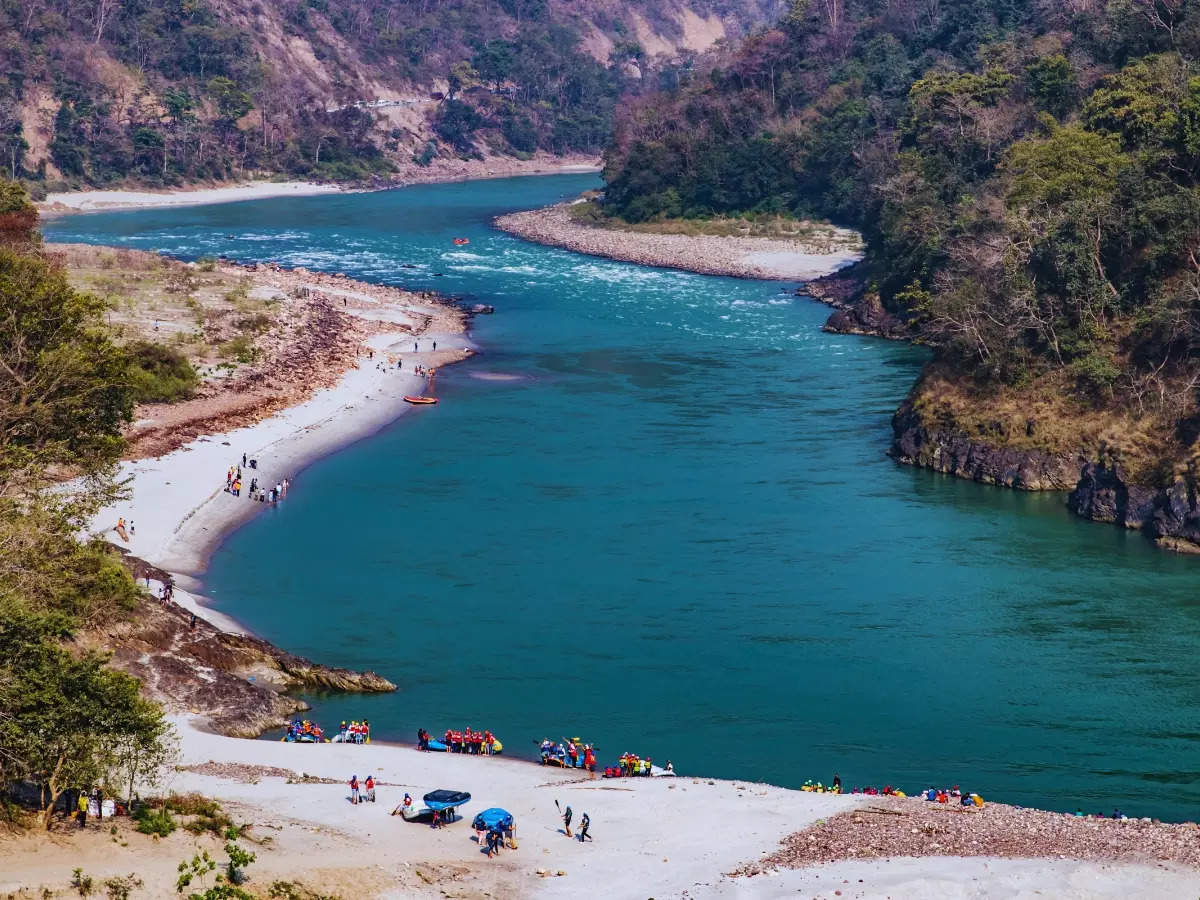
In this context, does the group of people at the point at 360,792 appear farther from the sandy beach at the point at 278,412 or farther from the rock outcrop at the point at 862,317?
the rock outcrop at the point at 862,317

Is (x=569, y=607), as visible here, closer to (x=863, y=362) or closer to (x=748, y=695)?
(x=748, y=695)

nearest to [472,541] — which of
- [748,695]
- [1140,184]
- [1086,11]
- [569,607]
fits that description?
[569,607]

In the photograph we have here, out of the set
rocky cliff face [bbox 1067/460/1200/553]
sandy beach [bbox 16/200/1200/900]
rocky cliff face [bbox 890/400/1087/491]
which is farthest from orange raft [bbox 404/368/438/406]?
sandy beach [bbox 16/200/1200/900]

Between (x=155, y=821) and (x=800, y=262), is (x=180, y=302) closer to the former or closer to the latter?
(x=800, y=262)

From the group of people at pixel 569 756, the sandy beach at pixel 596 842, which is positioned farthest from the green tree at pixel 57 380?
the group of people at pixel 569 756

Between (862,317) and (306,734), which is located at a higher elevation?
(862,317)

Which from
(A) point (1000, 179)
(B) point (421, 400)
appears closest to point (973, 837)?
(B) point (421, 400)

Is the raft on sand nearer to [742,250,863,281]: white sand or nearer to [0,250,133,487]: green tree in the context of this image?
[0,250,133,487]: green tree
